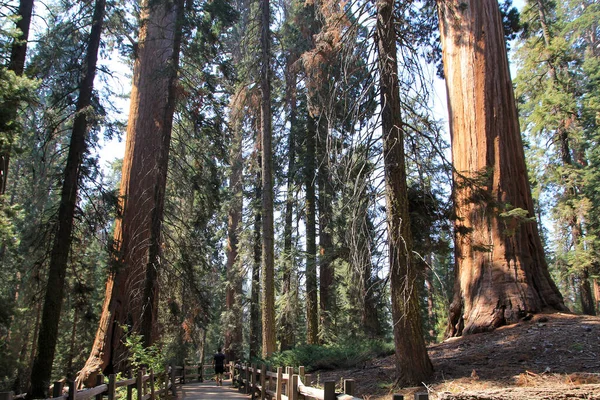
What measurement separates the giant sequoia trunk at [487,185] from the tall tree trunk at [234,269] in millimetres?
14138

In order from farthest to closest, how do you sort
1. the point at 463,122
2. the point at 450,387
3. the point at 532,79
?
the point at 532,79 → the point at 463,122 → the point at 450,387

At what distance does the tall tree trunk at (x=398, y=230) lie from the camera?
683cm

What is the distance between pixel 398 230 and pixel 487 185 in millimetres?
2665

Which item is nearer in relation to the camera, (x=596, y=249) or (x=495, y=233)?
(x=495, y=233)

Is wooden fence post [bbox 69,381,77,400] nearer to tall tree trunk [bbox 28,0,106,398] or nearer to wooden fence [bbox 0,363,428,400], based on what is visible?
wooden fence [bbox 0,363,428,400]

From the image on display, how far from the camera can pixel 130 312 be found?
11484 mm

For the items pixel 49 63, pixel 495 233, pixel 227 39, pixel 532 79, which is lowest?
pixel 495 233

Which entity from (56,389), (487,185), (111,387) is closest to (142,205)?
(111,387)

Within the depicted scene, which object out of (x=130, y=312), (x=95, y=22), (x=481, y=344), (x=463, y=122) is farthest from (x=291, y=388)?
(x=95, y=22)

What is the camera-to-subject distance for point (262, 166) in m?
15.3

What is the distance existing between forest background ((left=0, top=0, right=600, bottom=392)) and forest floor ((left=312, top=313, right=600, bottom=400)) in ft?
3.25

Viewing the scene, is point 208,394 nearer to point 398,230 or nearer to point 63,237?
point 63,237

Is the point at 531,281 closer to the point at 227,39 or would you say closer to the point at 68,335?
the point at 227,39

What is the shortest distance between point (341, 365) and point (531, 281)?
4568mm
